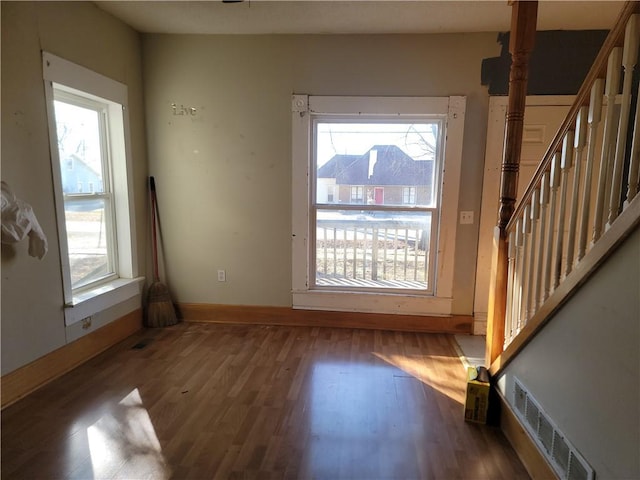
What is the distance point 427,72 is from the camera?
314 centimetres

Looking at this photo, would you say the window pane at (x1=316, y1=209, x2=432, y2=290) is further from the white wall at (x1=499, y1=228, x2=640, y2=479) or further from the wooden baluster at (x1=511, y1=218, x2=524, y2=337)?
the white wall at (x1=499, y1=228, x2=640, y2=479)

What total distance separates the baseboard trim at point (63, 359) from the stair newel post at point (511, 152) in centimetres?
278

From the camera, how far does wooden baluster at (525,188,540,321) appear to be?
1.82 m

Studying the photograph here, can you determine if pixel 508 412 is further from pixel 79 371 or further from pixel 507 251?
pixel 79 371

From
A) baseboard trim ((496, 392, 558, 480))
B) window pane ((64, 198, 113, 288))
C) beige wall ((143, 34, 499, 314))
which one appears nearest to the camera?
baseboard trim ((496, 392, 558, 480))

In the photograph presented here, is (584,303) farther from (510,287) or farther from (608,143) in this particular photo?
(510,287)

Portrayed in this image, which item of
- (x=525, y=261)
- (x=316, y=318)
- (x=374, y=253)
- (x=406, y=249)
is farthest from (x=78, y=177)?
Answer: (x=525, y=261)

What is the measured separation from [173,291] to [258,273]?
0.86 metres

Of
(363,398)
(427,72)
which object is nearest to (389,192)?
(427,72)

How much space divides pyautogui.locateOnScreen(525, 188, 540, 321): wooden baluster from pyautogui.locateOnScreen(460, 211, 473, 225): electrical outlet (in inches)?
56.2

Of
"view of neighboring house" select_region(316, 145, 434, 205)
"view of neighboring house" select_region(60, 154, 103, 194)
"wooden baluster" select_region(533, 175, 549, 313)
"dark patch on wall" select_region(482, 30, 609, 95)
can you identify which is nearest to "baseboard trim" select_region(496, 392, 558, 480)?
"wooden baluster" select_region(533, 175, 549, 313)

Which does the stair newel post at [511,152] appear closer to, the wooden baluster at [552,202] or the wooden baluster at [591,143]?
the wooden baluster at [552,202]

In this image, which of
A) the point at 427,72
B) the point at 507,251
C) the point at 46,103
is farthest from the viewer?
the point at 427,72

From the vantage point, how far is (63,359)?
2.60m
